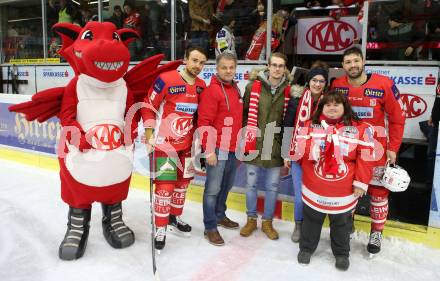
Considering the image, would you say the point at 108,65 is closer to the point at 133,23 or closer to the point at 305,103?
the point at 305,103

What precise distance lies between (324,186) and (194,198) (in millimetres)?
1412

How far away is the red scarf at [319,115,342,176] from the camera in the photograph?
215 centimetres

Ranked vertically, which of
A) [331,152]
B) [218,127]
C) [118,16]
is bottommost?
[331,152]

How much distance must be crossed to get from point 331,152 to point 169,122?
0.95 metres

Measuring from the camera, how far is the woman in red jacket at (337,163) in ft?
7.00

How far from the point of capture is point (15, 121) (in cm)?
434

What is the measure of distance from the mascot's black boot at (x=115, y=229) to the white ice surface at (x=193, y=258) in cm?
5

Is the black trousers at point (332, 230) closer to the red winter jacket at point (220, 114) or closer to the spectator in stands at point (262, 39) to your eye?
the red winter jacket at point (220, 114)

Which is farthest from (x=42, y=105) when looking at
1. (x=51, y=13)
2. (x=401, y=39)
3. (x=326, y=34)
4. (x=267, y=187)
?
(x=51, y=13)

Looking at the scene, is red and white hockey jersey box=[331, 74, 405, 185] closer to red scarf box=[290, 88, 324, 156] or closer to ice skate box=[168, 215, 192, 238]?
red scarf box=[290, 88, 324, 156]

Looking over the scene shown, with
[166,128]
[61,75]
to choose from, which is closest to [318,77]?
[166,128]

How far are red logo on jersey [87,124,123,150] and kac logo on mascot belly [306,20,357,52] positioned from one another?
392 centimetres

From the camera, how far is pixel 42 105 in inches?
89.7

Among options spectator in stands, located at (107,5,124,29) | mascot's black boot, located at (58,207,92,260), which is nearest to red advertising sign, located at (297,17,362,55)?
spectator in stands, located at (107,5,124,29)
